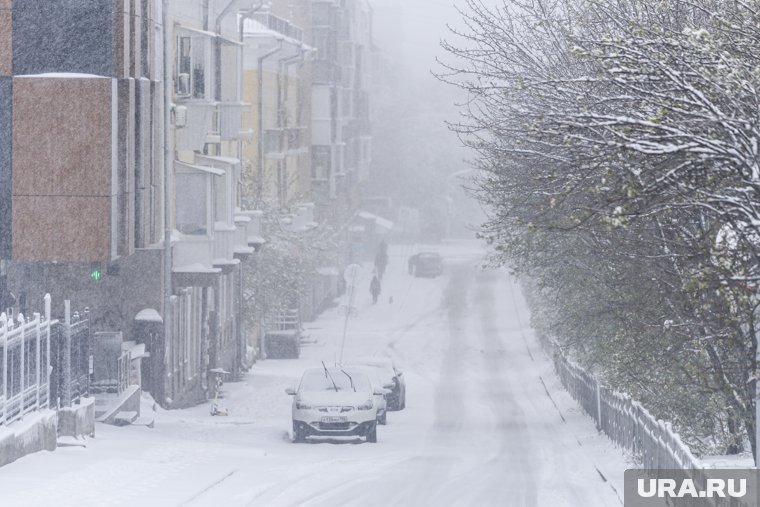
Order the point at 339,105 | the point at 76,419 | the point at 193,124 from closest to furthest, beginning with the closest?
the point at 76,419 → the point at 193,124 → the point at 339,105

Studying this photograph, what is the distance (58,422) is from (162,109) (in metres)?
11.3

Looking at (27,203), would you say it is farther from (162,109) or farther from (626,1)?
(626,1)

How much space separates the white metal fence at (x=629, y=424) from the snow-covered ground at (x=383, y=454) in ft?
1.25

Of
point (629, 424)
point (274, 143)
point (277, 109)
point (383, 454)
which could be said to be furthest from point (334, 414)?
point (277, 109)

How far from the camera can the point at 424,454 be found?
23.1m

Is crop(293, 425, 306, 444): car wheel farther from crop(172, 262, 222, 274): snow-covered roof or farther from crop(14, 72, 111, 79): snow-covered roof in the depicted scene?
Answer: crop(172, 262, 222, 274): snow-covered roof

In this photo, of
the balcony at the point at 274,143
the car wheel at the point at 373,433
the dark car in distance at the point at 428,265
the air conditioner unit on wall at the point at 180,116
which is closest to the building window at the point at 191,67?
the air conditioner unit on wall at the point at 180,116

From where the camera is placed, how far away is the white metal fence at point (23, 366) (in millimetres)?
17297

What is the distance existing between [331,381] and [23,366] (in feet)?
29.0

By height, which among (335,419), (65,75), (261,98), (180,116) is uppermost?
(261,98)

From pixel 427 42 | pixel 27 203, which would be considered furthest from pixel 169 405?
pixel 427 42

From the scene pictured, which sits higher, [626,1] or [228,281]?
[626,1]

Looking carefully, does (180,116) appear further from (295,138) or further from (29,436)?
(295,138)

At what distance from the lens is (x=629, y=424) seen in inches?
882
